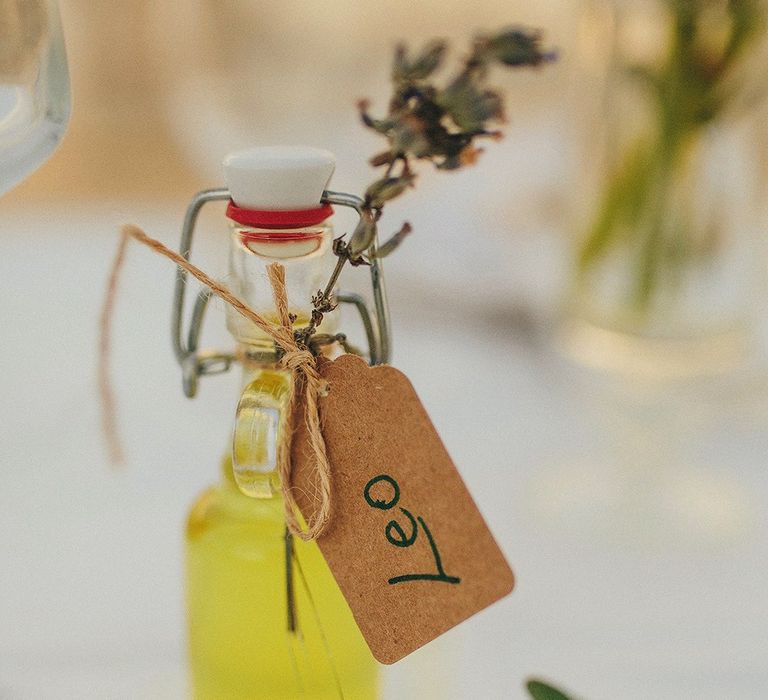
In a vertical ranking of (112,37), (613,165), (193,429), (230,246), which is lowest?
(230,246)

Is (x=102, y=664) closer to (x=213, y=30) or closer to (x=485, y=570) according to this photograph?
(x=485, y=570)

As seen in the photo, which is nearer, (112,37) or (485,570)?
(485,570)

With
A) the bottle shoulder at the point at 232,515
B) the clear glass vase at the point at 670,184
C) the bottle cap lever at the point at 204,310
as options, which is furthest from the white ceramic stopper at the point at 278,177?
the clear glass vase at the point at 670,184

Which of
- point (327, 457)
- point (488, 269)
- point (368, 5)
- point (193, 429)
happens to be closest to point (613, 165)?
point (488, 269)

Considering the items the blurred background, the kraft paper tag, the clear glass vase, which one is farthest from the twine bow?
the clear glass vase

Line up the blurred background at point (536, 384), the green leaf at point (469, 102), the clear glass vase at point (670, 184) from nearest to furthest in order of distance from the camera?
the green leaf at point (469, 102) → the blurred background at point (536, 384) → the clear glass vase at point (670, 184)

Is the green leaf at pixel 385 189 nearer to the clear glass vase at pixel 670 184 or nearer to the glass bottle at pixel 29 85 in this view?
the glass bottle at pixel 29 85

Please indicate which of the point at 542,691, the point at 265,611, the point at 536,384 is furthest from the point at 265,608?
the point at 536,384
